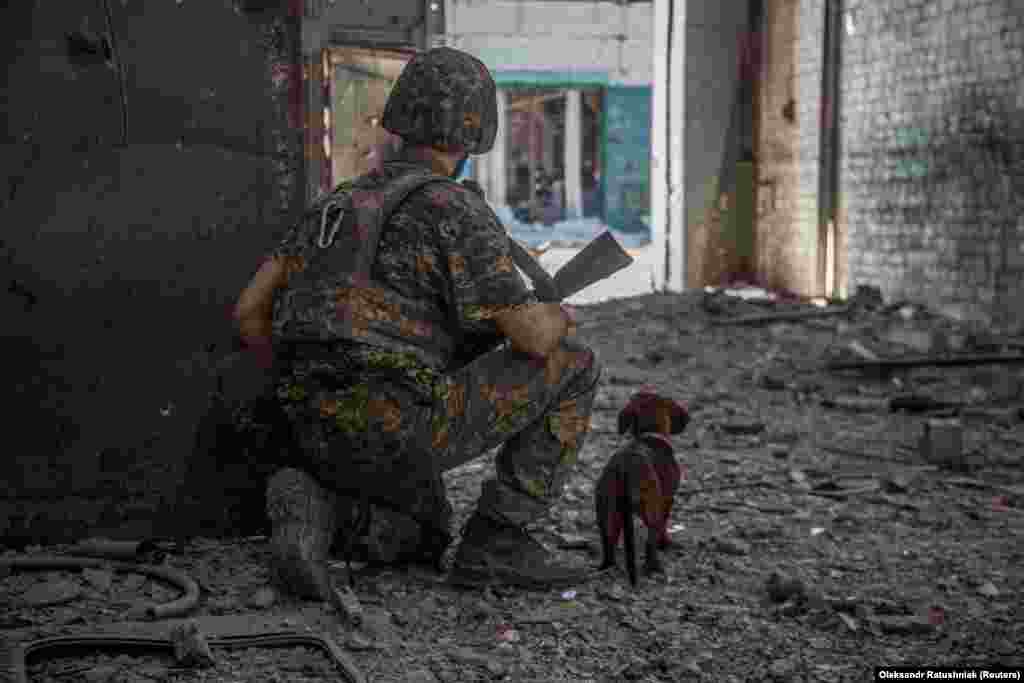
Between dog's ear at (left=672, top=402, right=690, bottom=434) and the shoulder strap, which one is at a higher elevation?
the shoulder strap

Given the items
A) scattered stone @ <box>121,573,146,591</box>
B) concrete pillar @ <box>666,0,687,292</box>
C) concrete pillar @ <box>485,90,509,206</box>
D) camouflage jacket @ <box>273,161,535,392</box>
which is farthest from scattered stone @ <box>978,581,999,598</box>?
concrete pillar @ <box>485,90,509,206</box>

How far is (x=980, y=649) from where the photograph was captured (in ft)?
10.9

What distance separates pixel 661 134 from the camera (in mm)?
13641

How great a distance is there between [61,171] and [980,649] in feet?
9.98

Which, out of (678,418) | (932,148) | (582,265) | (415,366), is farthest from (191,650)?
(932,148)

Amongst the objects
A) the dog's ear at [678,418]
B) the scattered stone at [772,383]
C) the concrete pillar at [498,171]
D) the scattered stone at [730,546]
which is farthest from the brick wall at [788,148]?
the concrete pillar at [498,171]

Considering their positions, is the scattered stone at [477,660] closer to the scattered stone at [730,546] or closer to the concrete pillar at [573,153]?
the scattered stone at [730,546]

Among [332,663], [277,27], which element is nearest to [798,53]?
[277,27]

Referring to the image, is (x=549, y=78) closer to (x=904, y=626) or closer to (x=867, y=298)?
(x=867, y=298)

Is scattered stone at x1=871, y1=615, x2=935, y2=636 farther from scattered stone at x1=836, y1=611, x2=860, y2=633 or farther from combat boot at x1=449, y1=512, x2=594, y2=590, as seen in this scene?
combat boot at x1=449, y1=512, x2=594, y2=590

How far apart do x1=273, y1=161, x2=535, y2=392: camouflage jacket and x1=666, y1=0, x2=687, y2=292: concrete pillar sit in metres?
10.3

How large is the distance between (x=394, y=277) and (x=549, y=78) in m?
22.7

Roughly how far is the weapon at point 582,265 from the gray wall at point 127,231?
84 centimetres

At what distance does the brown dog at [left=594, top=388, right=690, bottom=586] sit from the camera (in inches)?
149
